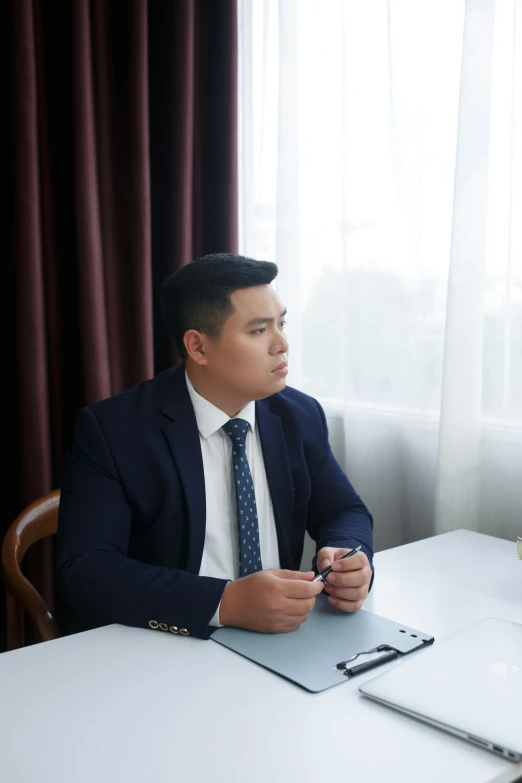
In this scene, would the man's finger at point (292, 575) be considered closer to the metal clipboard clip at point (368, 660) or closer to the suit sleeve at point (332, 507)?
the metal clipboard clip at point (368, 660)

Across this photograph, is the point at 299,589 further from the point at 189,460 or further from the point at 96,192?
the point at 96,192

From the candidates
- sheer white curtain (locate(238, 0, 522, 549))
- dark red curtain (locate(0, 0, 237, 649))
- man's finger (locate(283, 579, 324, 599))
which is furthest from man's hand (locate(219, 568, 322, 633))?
dark red curtain (locate(0, 0, 237, 649))

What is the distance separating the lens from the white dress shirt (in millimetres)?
1420

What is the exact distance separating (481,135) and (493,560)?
949 millimetres

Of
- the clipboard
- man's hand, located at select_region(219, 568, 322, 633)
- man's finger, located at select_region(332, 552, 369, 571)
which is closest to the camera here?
the clipboard

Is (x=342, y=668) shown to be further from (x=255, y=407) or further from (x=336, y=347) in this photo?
(x=336, y=347)

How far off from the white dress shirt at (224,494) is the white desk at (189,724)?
348 mm

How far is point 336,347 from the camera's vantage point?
2.14 metres

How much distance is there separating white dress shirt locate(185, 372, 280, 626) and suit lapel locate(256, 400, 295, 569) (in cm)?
2

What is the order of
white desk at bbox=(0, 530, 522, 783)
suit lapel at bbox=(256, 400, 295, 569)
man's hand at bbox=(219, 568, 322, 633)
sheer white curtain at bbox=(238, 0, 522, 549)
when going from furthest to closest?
sheer white curtain at bbox=(238, 0, 522, 549) → suit lapel at bbox=(256, 400, 295, 569) → man's hand at bbox=(219, 568, 322, 633) → white desk at bbox=(0, 530, 522, 783)

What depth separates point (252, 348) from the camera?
140 cm

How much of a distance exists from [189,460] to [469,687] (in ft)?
2.25

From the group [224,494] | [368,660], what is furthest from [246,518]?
[368,660]

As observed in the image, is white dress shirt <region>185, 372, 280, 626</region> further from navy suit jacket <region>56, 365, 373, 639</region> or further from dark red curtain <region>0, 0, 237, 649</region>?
dark red curtain <region>0, 0, 237, 649</region>
